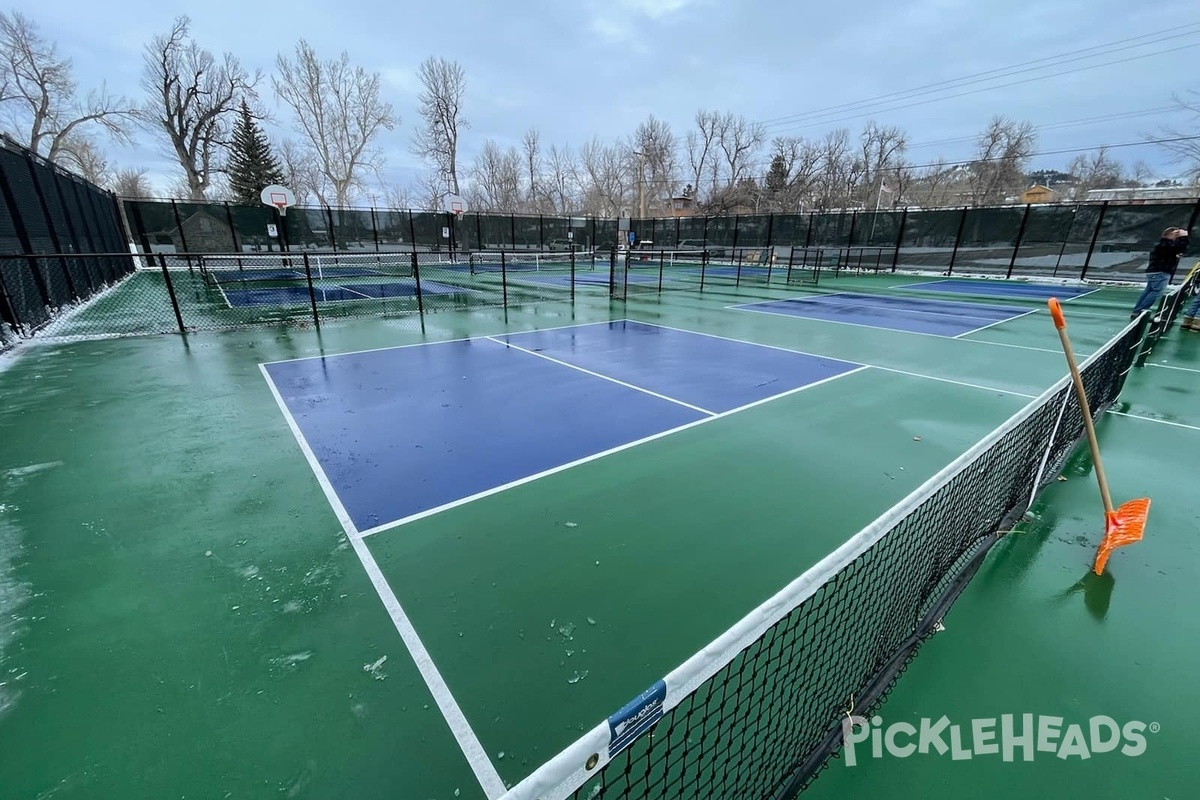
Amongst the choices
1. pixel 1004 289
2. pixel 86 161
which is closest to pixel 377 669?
pixel 1004 289

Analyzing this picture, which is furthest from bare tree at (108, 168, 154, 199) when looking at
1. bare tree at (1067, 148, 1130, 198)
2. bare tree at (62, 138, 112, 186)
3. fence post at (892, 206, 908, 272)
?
bare tree at (1067, 148, 1130, 198)

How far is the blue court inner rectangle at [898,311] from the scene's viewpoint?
1104cm

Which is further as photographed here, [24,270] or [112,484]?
[24,270]

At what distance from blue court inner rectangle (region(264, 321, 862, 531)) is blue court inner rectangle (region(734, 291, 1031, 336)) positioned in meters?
4.14

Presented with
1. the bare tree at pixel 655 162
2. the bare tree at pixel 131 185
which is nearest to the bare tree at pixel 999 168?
the bare tree at pixel 655 162

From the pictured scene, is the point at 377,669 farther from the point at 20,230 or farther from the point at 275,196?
the point at 275,196

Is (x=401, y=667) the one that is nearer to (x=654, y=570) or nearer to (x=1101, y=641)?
(x=654, y=570)

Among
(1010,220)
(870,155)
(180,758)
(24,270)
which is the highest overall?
(870,155)

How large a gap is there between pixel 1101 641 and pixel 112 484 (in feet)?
22.7

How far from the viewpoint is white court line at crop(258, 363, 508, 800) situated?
1.99 metres

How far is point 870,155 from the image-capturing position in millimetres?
47719

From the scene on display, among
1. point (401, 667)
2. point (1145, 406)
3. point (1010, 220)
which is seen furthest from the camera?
point (1010, 220)

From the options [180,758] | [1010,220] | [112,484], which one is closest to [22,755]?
[180,758]

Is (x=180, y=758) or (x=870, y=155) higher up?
(x=870, y=155)
